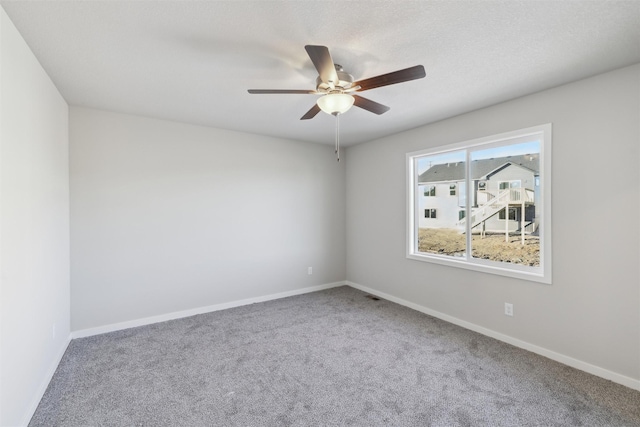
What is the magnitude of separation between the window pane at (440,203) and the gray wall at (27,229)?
3948 mm

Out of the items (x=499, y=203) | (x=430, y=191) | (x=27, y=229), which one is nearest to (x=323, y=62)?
(x=27, y=229)

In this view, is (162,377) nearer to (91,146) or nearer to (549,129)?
(91,146)

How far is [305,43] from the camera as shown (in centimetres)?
190

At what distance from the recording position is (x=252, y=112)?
130 inches

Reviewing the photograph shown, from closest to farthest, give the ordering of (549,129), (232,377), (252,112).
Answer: (232,377)
(549,129)
(252,112)

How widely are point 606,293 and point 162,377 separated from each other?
3708 millimetres

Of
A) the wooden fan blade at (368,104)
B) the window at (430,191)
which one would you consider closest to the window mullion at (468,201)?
the window at (430,191)

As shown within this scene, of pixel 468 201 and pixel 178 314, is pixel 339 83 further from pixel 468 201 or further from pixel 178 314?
pixel 178 314

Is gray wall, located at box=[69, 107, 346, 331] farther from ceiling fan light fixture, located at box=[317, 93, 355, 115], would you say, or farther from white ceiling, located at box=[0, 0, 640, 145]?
ceiling fan light fixture, located at box=[317, 93, 355, 115]

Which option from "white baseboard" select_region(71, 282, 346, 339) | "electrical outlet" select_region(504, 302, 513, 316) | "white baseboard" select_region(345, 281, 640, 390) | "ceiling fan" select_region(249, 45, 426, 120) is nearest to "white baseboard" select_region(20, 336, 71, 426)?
"white baseboard" select_region(71, 282, 346, 339)

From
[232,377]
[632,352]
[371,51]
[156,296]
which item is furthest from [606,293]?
[156,296]

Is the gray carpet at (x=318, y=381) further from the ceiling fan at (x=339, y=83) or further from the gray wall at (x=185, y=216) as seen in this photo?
the ceiling fan at (x=339, y=83)

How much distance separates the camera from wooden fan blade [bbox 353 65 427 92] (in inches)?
66.5

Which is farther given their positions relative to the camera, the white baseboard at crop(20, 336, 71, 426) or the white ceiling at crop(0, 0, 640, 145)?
the white baseboard at crop(20, 336, 71, 426)
